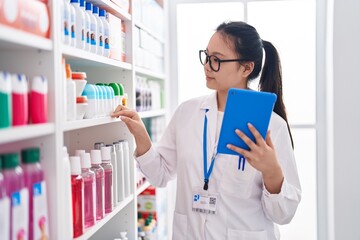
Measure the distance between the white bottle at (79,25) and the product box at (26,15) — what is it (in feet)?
1.03

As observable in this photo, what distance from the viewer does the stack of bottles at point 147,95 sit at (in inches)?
106

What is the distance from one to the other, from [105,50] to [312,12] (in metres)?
2.15

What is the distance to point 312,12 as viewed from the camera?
3.55 m

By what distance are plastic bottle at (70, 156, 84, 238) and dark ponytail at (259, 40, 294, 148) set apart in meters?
1.07

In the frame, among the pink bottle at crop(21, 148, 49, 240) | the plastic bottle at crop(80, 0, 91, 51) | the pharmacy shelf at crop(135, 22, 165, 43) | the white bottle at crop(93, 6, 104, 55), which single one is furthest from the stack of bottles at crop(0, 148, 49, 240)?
the pharmacy shelf at crop(135, 22, 165, 43)

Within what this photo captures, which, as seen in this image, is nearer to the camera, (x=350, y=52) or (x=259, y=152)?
(x=259, y=152)

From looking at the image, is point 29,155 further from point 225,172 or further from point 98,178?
point 225,172

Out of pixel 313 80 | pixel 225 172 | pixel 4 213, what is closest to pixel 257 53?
pixel 225 172

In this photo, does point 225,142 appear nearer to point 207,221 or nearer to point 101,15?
point 207,221

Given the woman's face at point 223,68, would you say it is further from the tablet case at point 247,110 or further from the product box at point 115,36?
the product box at point 115,36

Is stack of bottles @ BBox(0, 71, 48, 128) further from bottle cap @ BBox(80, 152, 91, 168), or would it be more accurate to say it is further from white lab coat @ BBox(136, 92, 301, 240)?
white lab coat @ BBox(136, 92, 301, 240)

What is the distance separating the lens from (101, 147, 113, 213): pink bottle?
201 centimetres

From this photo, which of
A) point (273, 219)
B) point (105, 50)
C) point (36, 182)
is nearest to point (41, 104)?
point (36, 182)

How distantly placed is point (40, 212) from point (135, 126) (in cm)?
83
